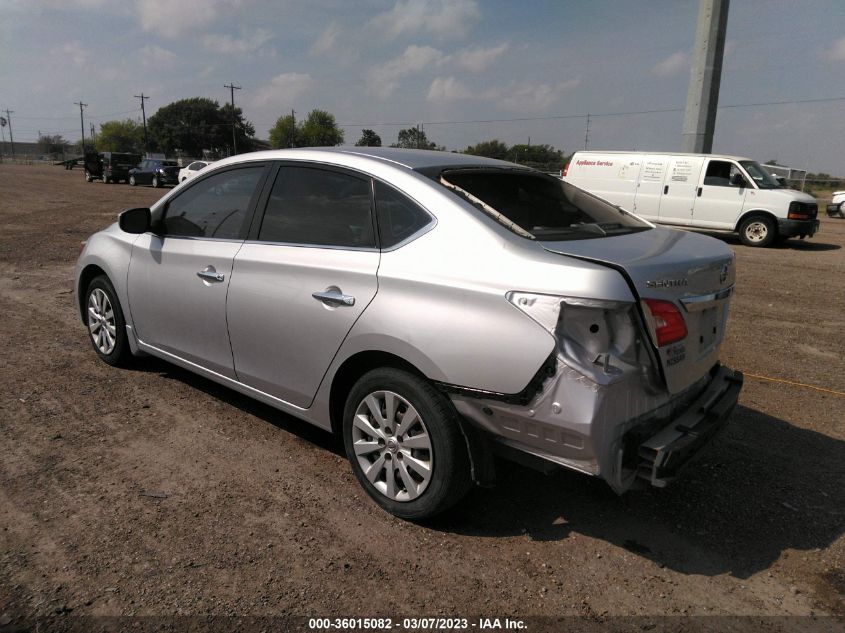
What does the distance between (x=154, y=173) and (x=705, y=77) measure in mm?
28904

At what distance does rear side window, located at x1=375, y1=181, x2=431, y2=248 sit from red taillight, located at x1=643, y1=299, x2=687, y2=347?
106cm

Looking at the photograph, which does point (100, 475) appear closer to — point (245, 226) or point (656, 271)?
point (245, 226)

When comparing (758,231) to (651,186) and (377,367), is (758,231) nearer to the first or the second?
(651,186)

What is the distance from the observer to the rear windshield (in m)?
2.88

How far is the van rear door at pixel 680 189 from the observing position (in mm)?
14602

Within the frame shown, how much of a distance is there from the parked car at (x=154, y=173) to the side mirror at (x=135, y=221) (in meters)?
33.4

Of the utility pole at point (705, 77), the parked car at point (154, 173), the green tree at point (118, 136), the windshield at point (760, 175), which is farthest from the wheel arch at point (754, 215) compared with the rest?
the green tree at point (118, 136)

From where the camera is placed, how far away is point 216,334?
3.75 meters

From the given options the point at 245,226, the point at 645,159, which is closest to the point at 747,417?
the point at 245,226

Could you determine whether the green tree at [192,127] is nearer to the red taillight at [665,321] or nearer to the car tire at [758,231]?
the car tire at [758,231]

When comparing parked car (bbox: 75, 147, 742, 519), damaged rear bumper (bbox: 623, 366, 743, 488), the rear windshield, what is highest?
the rear windshield

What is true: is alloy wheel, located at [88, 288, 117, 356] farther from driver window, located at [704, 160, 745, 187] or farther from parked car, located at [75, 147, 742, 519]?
driver window, located at [704, 160, 745, 187]

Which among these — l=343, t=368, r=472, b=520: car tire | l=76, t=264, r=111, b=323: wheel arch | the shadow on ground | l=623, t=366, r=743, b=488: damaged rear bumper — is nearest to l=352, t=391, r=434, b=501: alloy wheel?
l=343, t=368, r=472, b=520: car tire

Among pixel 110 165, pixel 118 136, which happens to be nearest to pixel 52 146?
pixel 118 136
